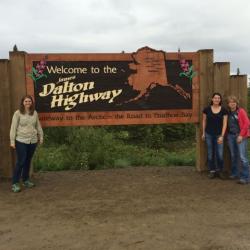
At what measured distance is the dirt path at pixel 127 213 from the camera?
5242 mm

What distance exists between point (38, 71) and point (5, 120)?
1.08 meters

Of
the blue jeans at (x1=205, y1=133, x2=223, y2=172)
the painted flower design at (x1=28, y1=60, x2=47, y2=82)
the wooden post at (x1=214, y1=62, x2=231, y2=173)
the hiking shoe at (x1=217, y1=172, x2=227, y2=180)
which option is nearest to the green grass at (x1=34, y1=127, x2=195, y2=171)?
the hiking shoe at (x1=217, y1=172, x2=227, y2=180)

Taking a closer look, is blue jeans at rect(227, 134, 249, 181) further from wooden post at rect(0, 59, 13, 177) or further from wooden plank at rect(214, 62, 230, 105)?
wooden post at rect(0, 59, 13, 177)

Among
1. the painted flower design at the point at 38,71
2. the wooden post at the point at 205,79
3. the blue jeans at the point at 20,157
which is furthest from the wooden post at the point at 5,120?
the wooden post at the point at 205,79

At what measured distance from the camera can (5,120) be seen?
8383mm

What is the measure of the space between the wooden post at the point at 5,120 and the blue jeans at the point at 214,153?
145 inches

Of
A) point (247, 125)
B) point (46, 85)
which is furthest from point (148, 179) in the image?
point (46, 85)

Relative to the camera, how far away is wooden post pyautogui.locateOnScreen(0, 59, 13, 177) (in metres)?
8.32

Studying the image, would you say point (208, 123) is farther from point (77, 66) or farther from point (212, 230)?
point (212, 230)

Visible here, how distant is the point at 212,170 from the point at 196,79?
1.76 m

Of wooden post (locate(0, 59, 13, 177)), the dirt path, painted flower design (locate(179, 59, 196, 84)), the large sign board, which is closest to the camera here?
the dirt path

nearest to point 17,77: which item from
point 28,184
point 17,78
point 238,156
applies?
point 17,78

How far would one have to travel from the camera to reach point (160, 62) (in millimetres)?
8695

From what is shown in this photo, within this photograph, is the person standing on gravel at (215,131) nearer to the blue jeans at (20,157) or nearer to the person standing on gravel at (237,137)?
the person standing on gravel at (237,137)
